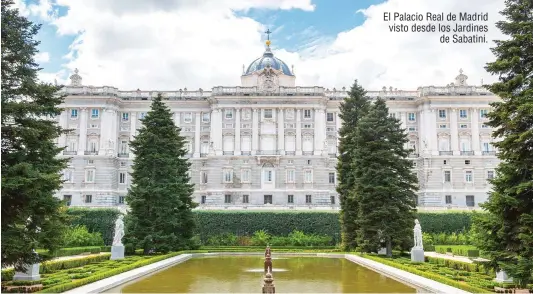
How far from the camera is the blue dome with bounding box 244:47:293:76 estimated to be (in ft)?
218

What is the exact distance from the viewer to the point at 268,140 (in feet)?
203

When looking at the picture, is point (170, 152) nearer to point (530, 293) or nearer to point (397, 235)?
point (397, 235)

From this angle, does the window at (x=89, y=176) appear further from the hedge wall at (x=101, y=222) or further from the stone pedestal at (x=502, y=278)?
the stone pedestal at (x=502, y=278)

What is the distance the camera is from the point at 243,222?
132 feet

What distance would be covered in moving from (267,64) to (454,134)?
25.9 metres

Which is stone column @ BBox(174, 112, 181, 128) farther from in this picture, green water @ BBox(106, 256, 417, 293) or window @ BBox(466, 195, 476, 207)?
green water @ BBox(106, 256, 417, 293)

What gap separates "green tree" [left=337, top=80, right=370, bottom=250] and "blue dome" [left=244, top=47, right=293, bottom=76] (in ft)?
100

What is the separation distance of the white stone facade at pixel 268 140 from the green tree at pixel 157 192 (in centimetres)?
2658

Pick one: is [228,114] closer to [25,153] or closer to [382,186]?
[382,186]

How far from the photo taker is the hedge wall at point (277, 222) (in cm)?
3969

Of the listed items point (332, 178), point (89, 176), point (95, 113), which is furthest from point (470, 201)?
point (95, 113)

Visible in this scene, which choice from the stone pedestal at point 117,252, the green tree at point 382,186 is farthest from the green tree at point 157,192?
the green tree at point 382,186

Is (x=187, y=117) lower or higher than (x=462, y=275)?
higher

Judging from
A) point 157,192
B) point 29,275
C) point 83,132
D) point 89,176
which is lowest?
point 29,275
